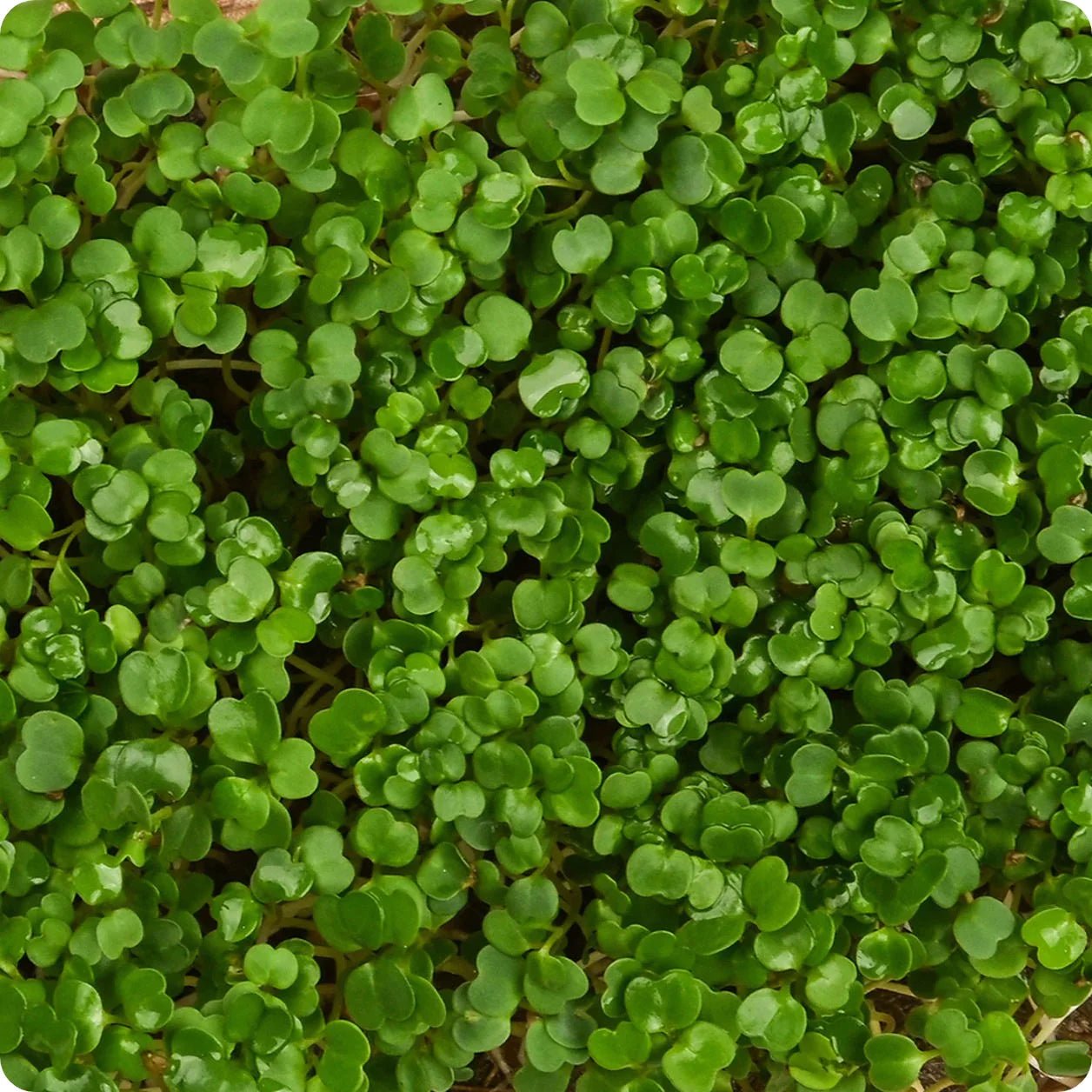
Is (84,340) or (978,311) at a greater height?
(978,311)

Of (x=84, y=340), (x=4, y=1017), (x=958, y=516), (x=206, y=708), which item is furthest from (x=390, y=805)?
(x=958, y=516)

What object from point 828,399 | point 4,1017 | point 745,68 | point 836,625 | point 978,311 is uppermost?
point 745,68

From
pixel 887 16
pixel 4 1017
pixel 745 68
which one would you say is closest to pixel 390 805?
pixel 4 1017

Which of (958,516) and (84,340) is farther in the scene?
(958,516)

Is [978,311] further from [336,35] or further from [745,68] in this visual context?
[336,35]

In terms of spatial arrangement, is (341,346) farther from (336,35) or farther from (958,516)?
(958,516)

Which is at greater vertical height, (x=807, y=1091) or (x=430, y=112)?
(x=430, y=112)
